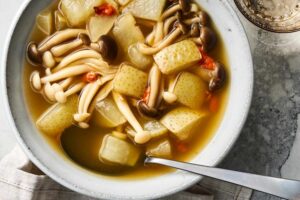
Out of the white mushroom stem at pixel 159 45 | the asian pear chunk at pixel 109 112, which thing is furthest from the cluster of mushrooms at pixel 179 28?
the asian pear chunk at pixel 109 112

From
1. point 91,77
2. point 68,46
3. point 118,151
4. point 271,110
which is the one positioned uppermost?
point 68,46

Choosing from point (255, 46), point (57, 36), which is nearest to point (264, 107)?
point (255, 46)

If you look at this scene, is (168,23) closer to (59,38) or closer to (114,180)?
(59,38)

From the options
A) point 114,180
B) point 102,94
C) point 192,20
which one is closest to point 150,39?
point 192,20

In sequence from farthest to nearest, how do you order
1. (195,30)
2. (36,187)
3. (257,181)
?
1. (36,187)
2. (195,30)
3. (257,181)

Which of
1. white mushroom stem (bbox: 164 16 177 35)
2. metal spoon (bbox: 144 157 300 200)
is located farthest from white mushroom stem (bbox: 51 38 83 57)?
metal spoon (bbox: 144 157 300 200)

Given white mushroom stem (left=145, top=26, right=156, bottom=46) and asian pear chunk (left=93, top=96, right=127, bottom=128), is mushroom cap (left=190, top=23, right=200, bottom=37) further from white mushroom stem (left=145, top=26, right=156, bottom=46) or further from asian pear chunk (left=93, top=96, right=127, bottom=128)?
asian pear chunk (left=93, top=96, right=127, bottom=128)

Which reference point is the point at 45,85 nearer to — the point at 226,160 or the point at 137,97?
the point at 137,97
